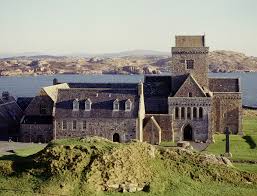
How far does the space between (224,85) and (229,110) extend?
3725mm

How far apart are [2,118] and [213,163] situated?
36256mm

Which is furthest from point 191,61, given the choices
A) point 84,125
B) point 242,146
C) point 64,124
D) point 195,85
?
point 64,124

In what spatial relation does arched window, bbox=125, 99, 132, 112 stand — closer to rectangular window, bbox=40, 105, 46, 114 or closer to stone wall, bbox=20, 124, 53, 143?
stone wall, bbox=20, 124, 53, 143

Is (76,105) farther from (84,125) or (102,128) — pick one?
(102,128)

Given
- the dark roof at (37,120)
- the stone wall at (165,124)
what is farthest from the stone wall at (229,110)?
the dark roof at (37,120)

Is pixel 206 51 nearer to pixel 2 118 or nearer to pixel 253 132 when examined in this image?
pixel 253 132

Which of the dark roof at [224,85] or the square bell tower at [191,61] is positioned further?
the dark roof at [224,85]

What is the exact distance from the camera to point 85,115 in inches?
→ 2601

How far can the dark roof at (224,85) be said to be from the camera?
76375mm

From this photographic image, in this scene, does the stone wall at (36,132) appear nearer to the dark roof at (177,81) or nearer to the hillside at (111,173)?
the dark roof at (177,81)

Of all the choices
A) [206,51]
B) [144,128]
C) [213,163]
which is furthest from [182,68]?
[213,163]

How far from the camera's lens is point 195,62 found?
75.4 meters

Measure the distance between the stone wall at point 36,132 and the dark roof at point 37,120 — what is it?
52 centimetres

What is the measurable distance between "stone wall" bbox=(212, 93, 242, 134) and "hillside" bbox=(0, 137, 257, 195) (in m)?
34.1
